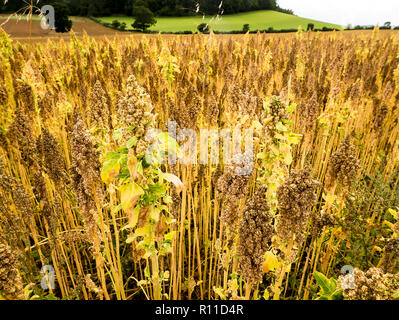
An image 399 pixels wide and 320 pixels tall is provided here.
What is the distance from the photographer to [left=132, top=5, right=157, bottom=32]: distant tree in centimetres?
630

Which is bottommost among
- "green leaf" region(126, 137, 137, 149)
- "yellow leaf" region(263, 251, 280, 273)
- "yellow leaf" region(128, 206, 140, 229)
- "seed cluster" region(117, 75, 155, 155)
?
"yellow leaf" region(263, 251, 280, 273)

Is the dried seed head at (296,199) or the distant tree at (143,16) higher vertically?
the distant tree at (143,16)

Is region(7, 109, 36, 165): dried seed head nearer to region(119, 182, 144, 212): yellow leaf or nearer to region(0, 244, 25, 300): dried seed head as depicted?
region(0, 244, 25, 300): dried seed head

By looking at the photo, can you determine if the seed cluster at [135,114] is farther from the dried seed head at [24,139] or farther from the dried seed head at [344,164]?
the dried seed head at [344,164]

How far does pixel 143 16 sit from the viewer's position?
275 inches

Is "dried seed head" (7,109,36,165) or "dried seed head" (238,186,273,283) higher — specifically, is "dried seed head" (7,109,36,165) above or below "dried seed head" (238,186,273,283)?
above

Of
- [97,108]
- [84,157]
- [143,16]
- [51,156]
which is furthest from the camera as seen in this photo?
[143,16]

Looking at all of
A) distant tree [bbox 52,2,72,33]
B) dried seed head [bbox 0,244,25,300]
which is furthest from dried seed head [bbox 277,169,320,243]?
distant tree [bbox 52,2,72,33]

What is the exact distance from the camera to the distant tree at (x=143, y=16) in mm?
6304

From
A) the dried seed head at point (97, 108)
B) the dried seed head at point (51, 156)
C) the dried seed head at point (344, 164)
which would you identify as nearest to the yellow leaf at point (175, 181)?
the dried seed head at point (51, 156)

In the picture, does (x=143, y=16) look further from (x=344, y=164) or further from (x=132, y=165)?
(x=132, y=165)

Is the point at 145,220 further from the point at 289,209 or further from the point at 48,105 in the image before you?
the point at 48,105

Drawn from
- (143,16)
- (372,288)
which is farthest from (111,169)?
(143,16)

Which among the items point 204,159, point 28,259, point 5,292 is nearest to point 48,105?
point 28,259
